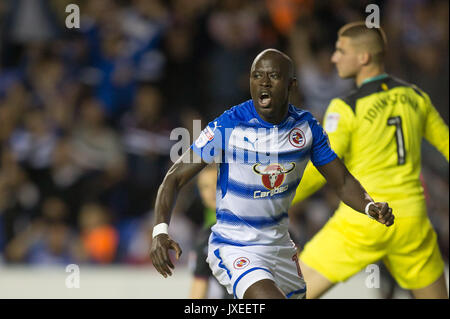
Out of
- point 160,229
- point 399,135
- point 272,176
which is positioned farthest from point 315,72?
point 160,229

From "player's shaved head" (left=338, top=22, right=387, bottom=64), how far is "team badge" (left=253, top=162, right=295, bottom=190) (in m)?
1.58

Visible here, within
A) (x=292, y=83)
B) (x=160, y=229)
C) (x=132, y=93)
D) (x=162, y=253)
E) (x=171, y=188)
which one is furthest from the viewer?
(x=132, y=93)

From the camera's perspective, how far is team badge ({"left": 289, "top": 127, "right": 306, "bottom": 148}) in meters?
4.30

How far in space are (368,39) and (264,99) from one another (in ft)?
5.46

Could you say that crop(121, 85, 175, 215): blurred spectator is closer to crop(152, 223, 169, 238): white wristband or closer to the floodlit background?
the floodlit background

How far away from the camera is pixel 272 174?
4.26 meters

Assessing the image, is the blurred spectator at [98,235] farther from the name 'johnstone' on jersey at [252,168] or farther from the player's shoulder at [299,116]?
the player's shoulder at [299,116]

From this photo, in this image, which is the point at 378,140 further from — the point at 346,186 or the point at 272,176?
the point at 272,176

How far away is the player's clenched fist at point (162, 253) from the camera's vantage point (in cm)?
382

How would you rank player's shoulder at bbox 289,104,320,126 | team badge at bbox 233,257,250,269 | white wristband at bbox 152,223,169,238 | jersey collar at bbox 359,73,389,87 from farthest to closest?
jersey collar at bbox 359,73,389,87
player's shoulder at bbox 289,104,320,126
team badge at bbox 233,257,250,269
white wristband at bbox 152,223,169,238

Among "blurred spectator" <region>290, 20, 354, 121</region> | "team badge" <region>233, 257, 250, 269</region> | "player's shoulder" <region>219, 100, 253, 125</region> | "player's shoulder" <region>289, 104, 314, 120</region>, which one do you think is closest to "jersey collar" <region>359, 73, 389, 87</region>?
"player's shoulder" <region>289, 104, 314, 120</region>

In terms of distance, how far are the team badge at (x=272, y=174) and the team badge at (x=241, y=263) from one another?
399 millimetres

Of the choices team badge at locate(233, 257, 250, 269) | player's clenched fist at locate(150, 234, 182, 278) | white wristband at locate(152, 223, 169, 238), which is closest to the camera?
player's clenched fist at locate(150, 234, 182, 278)

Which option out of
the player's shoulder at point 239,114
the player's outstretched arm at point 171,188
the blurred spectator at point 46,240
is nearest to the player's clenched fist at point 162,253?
the player's outstretched arm at point 171,188
